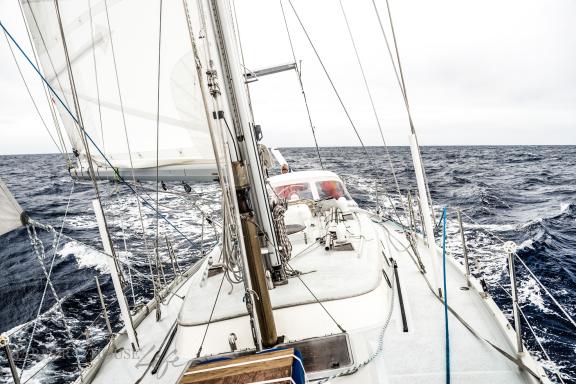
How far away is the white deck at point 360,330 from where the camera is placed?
279cm

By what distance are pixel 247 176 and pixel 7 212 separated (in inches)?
68.3

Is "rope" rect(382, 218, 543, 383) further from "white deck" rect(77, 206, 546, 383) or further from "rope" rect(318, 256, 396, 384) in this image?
"rope" rect(318, 256, 396, 384)

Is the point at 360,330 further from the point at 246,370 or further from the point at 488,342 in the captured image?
the point at 246,370

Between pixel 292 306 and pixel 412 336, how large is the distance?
1216 millimetres

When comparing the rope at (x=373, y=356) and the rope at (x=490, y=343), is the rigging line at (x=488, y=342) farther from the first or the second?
the rope at (x=373, y=356)

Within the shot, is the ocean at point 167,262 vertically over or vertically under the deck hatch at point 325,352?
under

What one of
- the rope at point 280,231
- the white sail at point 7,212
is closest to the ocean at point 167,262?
the white sail at point 7,212

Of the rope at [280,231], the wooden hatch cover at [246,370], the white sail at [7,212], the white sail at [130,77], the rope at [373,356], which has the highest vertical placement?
the white sail at [130,77]

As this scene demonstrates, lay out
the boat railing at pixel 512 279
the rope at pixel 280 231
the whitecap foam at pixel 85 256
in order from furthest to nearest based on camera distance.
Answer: the whitecap foam at pixel 85 256
the rope at pixel 280 231
the boat railing at pixel 512 279

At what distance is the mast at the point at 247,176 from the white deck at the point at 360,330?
0.51 m

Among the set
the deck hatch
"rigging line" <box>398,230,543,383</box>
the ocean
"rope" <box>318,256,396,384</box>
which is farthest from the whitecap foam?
"rigging line" <box>398,230,543,383</box>

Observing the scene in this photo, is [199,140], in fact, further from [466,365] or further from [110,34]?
[466,365]

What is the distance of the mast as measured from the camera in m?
2.72

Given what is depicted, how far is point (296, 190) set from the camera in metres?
7.01
